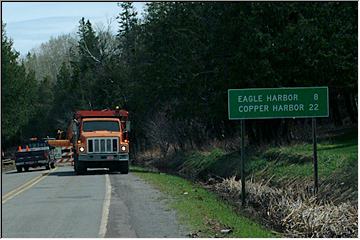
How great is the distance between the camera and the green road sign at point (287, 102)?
2080cm

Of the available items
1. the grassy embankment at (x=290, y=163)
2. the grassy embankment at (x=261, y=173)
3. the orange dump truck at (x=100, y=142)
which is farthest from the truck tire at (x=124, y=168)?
the grassy embankment at (x=290, y=163)

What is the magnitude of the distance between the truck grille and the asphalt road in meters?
8.91

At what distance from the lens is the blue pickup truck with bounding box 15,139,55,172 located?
47.4 meters

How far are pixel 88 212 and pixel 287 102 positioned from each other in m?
6.50

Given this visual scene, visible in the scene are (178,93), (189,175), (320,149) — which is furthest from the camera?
(178,93)

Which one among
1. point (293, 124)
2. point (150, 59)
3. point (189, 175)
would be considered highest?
point (150, 59)

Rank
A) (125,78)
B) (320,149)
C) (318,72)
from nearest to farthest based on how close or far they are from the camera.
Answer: (320,149) → (318,72) → (125,78)

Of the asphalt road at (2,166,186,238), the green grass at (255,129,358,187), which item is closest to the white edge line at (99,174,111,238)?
the asphalt road at (2,166,186,238)

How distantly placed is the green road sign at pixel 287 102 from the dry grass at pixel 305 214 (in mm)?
2251

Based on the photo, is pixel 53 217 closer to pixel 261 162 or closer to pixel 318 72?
pixel 261 162

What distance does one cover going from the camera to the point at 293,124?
41625 mm

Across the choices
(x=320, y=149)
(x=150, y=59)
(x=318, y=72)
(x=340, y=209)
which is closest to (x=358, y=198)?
(x=340, y=209)

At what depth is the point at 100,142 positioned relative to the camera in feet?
121

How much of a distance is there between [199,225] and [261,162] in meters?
15.4
